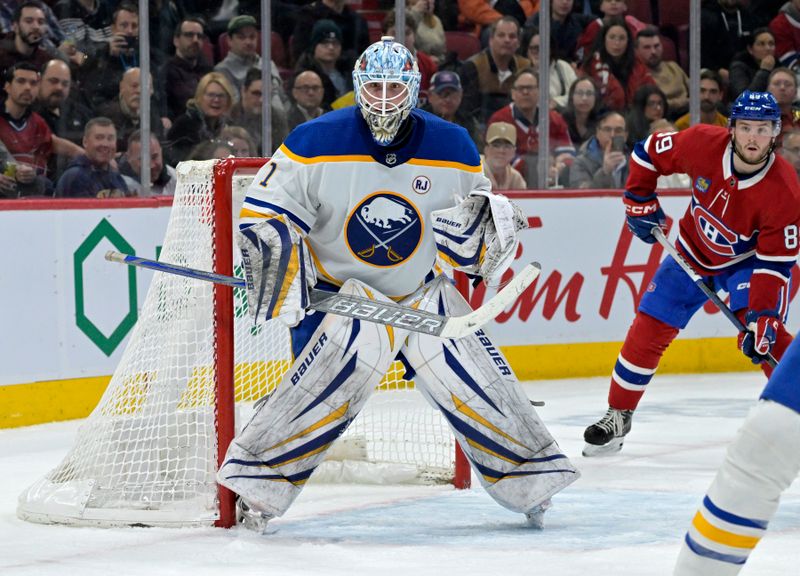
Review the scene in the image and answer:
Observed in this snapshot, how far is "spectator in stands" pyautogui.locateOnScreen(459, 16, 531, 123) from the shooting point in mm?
6391

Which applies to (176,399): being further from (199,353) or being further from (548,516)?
(548,516)

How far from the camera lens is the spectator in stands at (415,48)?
611 centimetres

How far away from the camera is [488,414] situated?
10.9ft

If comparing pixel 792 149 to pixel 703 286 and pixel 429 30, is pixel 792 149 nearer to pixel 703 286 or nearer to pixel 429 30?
pixel 429 30

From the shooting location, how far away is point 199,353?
3.71m

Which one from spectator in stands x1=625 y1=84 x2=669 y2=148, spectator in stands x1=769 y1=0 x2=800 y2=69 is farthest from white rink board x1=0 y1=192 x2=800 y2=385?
spectator in stands x1=769 y1=0 x2=800 y2=69

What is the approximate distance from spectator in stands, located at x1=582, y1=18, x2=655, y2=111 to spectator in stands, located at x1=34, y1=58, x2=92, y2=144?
2442 millimetres

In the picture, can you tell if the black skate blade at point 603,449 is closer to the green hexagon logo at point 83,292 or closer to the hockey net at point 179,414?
the hockey net at point 179,414

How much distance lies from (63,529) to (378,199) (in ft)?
3.53

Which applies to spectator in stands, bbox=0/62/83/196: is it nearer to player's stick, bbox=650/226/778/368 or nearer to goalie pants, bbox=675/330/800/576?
player's stick, bbox=650/226/778/368

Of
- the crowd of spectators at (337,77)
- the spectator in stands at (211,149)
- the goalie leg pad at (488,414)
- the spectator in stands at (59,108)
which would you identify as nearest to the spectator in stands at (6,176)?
the crowd of spectators at (337,77)

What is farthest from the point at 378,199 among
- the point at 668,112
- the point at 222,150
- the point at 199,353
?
the point at 668,112

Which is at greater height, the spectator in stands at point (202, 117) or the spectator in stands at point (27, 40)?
the spectator in stands at point (27, 40)

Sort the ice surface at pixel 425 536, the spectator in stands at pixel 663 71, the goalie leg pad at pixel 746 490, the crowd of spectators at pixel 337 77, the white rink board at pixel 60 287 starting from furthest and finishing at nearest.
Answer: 1. the spectator in stands at pixel 663 71
2. the crowd of spectators at pixel 337 77
3. the white rink board at pixel 60 287
4. the ice surface at pixel 425 536
5. the goalie leg pad at pixel 746 490
